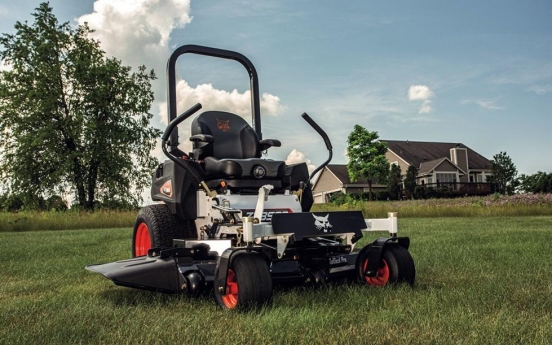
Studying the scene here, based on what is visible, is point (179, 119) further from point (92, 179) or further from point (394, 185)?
point (394, 185)

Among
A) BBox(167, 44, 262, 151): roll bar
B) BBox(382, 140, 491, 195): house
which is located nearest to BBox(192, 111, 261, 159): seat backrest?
BBox(167, 44, 262, 151): roll bar

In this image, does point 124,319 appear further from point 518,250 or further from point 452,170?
point 452,170

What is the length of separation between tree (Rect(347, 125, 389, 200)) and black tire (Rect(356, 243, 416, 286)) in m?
49.9

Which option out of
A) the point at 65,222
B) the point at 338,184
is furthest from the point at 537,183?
the point at 65,222

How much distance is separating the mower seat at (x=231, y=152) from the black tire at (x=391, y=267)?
1033mm

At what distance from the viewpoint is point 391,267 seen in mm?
4449

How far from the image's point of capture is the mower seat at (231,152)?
477 cm

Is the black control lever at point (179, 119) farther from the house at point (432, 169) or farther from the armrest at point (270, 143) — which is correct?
the house at point (432, 169)

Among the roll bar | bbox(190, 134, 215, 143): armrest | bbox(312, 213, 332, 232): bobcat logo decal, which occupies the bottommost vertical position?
bbox(312, 213, 332, 232): bobcat logo decal

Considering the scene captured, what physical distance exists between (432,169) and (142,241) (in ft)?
171

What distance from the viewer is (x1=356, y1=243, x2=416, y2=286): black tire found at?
4.42 metres

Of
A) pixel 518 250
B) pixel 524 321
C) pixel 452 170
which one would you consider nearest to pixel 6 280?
pixel 524 321

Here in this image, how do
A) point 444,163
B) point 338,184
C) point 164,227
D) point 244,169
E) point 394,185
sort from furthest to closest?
point 338,184 → point 444,163 → point 394,185 → point 164,227 → point 244,169

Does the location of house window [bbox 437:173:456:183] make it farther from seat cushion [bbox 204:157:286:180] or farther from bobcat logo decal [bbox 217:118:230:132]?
seat cushion [bbox 204:157:286:180]
